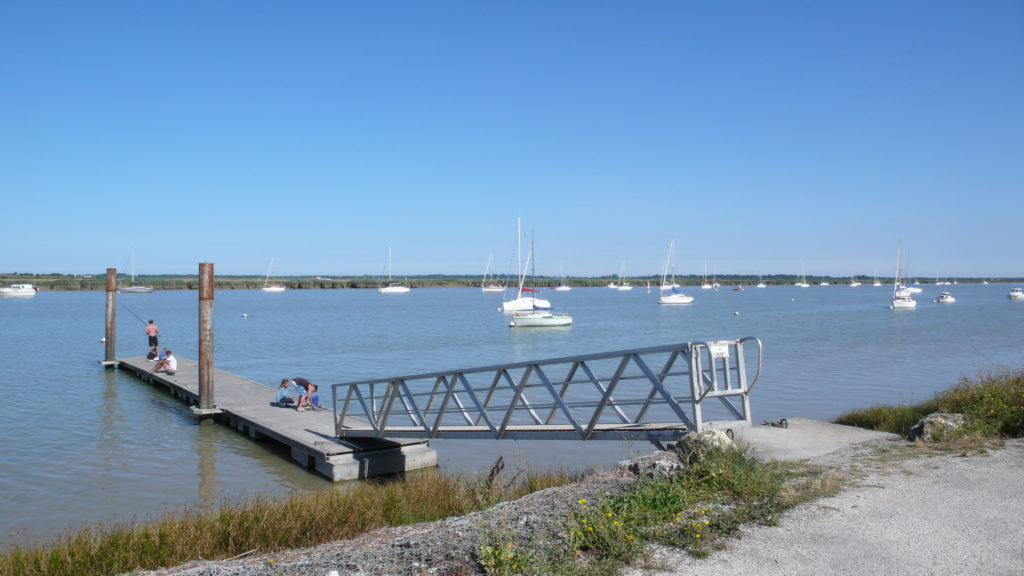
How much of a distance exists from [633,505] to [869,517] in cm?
210

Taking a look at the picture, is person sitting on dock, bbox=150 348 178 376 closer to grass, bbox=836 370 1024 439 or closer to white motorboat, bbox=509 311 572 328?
grass, bbox=836 370 1024 439

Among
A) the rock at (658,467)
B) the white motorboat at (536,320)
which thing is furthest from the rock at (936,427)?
the white motorboat at (536,320)

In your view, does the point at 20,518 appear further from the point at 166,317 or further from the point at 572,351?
the point at 166,317

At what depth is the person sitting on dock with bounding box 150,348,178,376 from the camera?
25.0m

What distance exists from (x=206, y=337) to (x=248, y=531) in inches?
423

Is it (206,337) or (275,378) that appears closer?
(206,337)

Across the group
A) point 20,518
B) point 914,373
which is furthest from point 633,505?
point 914,373

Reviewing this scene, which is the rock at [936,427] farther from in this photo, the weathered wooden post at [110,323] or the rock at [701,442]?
the weathered wooden post at [110,323]


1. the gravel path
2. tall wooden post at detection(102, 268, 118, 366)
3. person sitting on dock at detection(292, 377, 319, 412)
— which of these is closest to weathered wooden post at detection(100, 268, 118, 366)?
tall wooden post at detection(102, 268, 118, 366)

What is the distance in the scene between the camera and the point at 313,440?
47.1 feet

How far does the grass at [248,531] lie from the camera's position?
24.6ft

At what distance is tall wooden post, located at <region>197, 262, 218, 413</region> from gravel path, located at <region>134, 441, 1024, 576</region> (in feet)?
39.6

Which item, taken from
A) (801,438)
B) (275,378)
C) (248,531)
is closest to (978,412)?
(801,438)

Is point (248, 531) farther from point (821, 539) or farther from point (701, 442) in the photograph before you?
point (821, 539)
